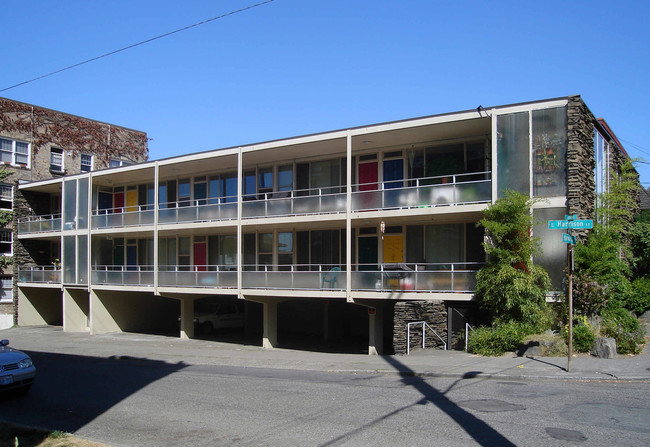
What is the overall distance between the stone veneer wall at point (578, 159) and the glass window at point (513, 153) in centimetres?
121

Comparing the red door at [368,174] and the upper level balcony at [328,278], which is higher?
the red door at [368,174]

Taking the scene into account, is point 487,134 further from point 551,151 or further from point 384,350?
point 384,350

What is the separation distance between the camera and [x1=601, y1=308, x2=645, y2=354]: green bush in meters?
15.2

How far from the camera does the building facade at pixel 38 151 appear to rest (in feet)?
110

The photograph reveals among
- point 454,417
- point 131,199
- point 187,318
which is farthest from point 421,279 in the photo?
point 131,199

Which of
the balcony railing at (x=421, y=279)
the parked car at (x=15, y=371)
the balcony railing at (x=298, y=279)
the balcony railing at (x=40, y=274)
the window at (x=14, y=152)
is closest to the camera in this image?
the parked car at (x=15, y=371)

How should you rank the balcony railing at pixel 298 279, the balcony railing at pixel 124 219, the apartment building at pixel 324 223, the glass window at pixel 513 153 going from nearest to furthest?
1. the glass window at pixel 513 153
2. the apartment building at pixel 324 223
3. the balcony railing at pixel 298 279
4. the balcony railing at pixel 124 219

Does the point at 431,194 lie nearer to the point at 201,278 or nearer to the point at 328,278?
the point at 328,278

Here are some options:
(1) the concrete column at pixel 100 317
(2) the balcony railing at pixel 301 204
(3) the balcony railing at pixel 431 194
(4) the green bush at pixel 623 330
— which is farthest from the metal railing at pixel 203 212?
(4) the green bush at pixel 623 330

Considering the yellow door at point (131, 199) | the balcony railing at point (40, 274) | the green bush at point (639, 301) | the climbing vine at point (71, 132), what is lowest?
the green bush at point (639, 301)

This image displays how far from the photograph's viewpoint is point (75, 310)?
29984 mm

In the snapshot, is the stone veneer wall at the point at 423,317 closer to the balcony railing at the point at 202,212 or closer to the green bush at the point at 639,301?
the green bush at the point at 639,301

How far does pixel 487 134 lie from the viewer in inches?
773

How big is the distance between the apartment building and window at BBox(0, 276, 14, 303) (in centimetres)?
225
